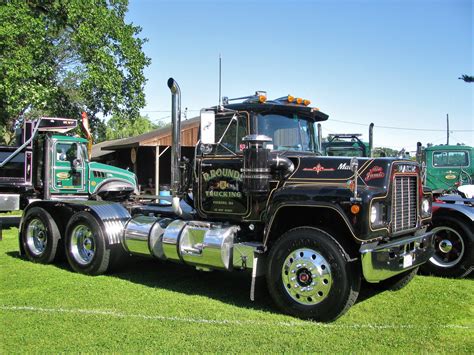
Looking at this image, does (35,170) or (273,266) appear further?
(35,170)

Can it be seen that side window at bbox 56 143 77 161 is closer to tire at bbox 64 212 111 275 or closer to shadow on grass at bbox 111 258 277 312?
tire at bbox 64 212 111 275

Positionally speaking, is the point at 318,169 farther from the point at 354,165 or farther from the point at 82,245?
the point at 82,245

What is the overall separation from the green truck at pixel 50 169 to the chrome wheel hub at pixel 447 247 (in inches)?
293

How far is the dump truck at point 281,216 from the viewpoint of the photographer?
521cm

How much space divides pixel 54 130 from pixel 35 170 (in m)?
1.42

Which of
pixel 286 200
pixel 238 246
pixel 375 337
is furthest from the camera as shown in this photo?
pixel 238 246

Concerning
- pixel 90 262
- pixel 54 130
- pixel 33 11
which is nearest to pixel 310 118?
pixel 90 262

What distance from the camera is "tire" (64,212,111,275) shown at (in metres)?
7.39

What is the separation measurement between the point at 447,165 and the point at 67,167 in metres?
10.7

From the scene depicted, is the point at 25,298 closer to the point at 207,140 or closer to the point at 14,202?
the point at 207,140

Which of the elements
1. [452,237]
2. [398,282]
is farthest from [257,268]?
[452,237]

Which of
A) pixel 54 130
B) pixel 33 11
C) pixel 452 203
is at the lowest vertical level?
pixel 452 203

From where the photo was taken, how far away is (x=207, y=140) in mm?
6090

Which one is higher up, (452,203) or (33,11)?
(33,11)
